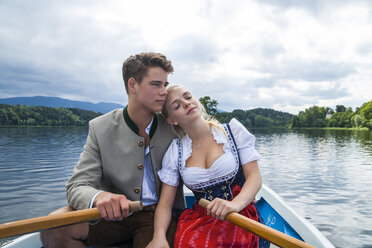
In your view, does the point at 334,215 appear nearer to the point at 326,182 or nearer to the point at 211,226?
the point at 326,182

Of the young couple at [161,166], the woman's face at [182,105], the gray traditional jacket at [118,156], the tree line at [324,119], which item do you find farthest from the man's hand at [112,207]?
the tree line at [324,119]

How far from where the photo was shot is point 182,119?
2480 mm

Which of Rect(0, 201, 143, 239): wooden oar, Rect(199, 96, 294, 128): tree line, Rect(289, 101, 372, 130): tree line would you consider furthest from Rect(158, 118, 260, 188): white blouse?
Rect(199, 96, 294, 128): tree line

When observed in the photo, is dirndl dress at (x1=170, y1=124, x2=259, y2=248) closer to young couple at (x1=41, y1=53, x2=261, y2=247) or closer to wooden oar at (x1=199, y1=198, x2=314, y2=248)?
young couple at (x1=41, y1=53, x2=261, y2=247)

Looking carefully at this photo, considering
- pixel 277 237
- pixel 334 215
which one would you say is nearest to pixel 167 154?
pixel 277 237

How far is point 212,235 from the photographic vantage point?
2176 mm

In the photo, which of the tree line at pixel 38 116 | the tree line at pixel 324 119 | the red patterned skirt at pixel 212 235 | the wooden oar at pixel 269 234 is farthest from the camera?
the tree line at pixel 324 119

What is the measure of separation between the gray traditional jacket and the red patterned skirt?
49 centimetres

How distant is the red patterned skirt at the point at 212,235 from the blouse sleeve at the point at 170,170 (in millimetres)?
364

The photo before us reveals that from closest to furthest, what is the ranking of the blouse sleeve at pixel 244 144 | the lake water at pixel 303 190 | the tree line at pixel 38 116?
the blouse sleeve at pixel 244 144 < the lake water at pixel 303 190 < the tree line at pixel 38 116

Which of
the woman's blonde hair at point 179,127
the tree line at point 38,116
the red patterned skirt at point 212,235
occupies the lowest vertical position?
the red patterned skirt at point 212,235

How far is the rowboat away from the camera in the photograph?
252 cm

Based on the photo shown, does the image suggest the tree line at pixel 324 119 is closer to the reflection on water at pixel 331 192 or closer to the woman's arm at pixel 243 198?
the reflection on water at pixel 331 192

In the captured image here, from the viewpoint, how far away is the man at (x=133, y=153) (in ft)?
8.23
